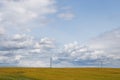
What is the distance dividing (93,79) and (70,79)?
8.76 m

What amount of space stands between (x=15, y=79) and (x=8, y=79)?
2339 mm

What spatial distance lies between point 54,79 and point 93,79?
1363 centimetres

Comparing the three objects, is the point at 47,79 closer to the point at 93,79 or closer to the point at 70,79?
the point at 70,79

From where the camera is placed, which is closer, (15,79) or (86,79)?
(15,79)

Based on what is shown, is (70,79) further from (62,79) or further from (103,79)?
(103,79)

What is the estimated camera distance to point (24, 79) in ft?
343

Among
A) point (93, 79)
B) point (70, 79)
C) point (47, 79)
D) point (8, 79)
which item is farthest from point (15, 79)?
point (93, 79)

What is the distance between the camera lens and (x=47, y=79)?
106 metres

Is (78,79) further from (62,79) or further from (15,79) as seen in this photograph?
(15,79)

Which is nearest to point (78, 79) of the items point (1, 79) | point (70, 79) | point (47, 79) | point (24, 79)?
point (70, 79)

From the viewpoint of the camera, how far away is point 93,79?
11006 centimetres

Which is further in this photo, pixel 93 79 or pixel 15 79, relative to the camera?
pixel 93 79

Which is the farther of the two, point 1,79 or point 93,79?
point 93,79

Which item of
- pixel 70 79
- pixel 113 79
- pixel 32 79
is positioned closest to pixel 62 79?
pixel 70 79
